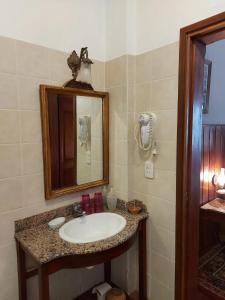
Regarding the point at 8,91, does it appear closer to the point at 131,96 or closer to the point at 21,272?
the point at 131,96

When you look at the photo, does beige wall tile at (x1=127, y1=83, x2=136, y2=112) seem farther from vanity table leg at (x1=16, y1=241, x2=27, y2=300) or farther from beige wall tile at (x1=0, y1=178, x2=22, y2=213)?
vanity table leg at (x1=16, y1=241, x2=27, y2=300)

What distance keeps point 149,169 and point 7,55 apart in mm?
1125

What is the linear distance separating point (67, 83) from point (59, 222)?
2.97ft

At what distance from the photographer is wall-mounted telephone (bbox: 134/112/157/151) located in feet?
4.91

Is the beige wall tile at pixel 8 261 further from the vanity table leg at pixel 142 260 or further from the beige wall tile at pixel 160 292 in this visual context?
the beige wall tile at pixel 160 292

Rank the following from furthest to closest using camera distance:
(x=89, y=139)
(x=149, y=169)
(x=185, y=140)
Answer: (x=89, y=139), (x=149, y=169), (x=185, y=140)

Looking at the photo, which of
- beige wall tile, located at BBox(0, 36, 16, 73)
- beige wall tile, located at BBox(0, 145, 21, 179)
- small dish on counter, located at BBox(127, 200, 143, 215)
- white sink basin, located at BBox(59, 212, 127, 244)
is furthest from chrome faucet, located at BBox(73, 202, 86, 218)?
beige wall tile, located at BBox(0, 36, 16, 73)

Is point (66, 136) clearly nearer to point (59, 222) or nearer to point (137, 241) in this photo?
point (59, 222)

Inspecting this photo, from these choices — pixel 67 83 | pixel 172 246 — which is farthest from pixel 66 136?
pixel 172 246

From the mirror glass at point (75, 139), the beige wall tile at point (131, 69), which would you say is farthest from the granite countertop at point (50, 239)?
the beige wall tile at point (131, 69)

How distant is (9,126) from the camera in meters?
1.29

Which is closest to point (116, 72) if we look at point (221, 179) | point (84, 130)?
point (84, 130)

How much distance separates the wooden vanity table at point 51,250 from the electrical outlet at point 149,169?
294 millimetres

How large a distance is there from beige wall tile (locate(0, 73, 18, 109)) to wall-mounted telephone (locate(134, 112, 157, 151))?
794 mm
